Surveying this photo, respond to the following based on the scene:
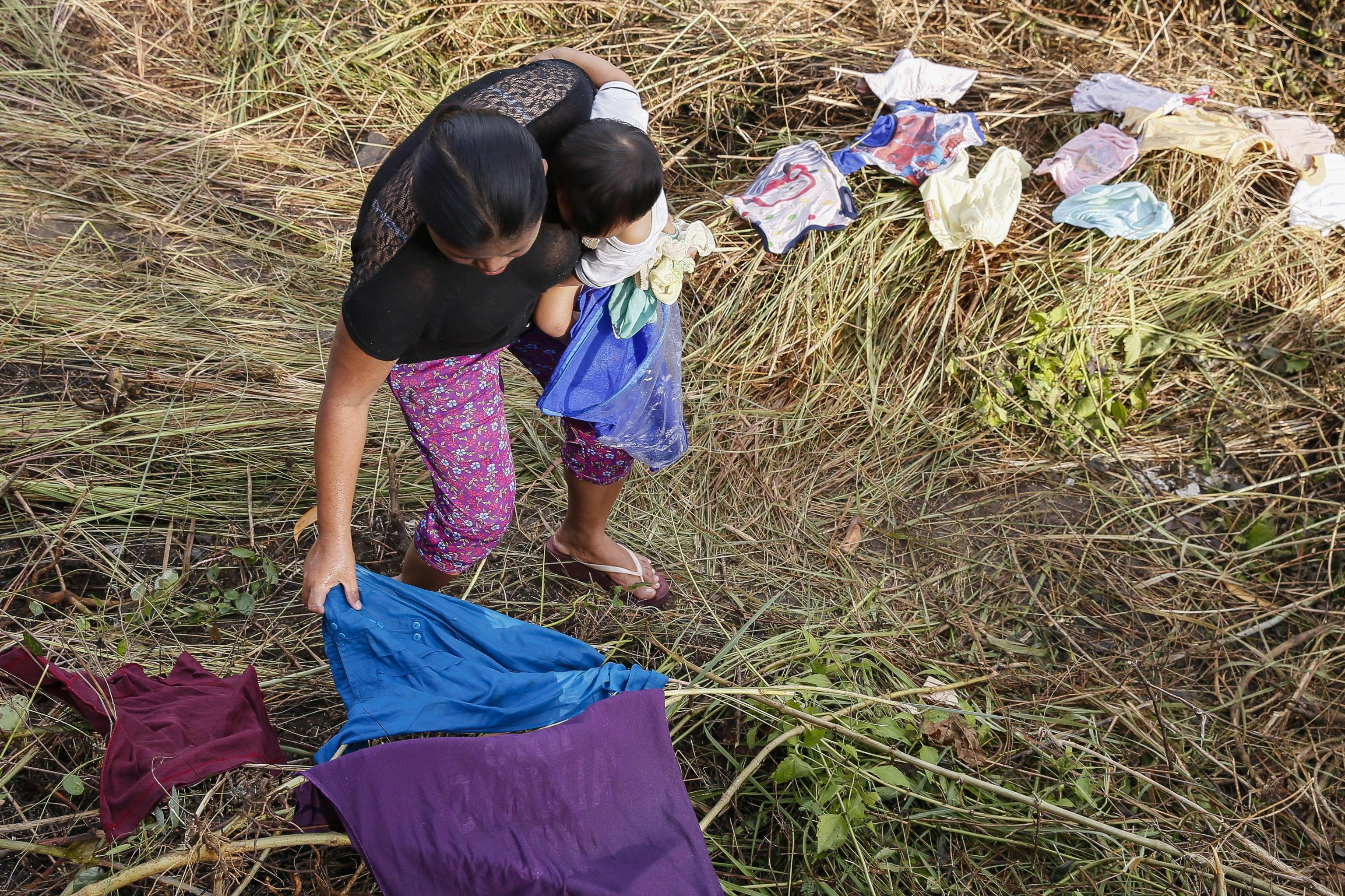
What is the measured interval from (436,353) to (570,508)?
0.76 meters

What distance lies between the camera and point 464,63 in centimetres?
380

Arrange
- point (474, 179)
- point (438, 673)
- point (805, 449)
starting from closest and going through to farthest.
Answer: point (474, 179) < point (438, 673) < point (805, 449)

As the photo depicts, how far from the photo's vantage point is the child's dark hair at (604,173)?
1384 millimetres

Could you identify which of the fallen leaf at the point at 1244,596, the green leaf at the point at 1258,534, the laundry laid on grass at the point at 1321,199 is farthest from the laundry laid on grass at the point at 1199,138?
the fallen leaf at the point at 1244,596

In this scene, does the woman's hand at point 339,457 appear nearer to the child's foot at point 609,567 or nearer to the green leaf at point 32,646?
the green leaf at point 32,646

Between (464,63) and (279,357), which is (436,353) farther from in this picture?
(464,63)

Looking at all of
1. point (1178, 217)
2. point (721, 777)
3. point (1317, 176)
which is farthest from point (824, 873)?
point (1317, 176)

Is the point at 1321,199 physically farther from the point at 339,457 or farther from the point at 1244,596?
the point at 339,457

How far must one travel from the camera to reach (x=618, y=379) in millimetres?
1812

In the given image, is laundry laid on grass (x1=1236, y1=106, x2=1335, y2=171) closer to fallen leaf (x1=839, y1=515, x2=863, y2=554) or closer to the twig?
fallen leaf (x1=839, y1=515, x2=863, y2=554)

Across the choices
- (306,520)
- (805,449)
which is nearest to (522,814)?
(306,520)

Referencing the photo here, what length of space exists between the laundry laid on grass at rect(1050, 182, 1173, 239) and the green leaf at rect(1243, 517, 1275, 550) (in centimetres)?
106

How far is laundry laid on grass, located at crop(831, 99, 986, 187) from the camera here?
298cm

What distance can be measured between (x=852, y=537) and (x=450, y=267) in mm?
1623
